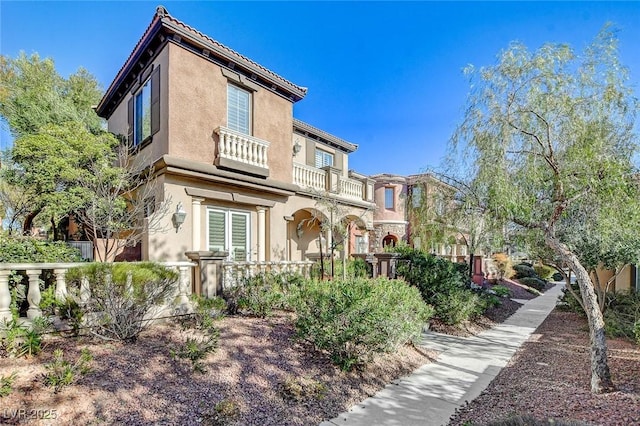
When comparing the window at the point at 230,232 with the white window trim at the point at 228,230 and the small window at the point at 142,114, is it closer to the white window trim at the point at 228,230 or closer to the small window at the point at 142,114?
the white window trim at the point at 228,230

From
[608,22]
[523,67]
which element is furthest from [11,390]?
[608,22]

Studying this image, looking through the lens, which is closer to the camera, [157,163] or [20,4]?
[157,163]

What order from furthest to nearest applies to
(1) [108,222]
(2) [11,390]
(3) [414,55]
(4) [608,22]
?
1. (3) [414,55]
2. (1) [108,222]
3. (4) [608,22]
4. (2) [11,390]

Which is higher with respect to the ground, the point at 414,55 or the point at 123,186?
the point at 414,55

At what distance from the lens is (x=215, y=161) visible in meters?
10.4

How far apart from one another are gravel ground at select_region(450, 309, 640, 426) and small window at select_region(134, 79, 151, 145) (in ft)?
38.0

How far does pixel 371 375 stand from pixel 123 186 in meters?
8.87

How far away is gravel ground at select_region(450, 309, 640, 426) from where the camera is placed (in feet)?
14.6

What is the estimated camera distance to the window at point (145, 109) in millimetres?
10125

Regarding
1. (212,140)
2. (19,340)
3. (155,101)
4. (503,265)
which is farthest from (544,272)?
(19,340)

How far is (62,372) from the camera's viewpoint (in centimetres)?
421

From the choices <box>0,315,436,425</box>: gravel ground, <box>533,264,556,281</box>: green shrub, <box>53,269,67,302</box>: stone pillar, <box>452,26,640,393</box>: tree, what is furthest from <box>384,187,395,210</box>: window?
<box>53,269,67,302</box>: stone pillar

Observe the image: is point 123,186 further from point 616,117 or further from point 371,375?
point 616,117

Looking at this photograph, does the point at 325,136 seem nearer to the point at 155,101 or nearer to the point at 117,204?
the point at 155,101
